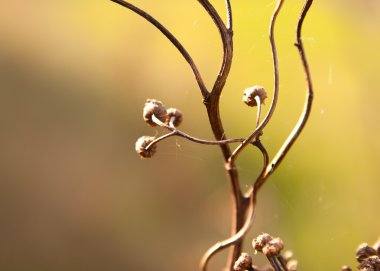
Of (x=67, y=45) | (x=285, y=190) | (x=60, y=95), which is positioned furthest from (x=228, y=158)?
(x=67, y=45)

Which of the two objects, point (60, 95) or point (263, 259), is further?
point (60, 95)

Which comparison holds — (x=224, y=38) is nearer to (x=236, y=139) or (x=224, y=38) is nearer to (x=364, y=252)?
(x=236, y=139)

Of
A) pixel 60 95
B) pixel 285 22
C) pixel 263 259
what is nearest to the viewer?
pixel 285 22

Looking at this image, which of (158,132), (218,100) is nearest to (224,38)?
(218,100)

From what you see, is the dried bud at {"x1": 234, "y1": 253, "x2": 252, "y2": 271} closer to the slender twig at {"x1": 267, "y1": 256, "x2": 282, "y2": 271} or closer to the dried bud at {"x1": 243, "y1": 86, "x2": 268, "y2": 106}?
the slender twig at {"x1": 267, "y1": 256, "x2": 282, "y2": 271}

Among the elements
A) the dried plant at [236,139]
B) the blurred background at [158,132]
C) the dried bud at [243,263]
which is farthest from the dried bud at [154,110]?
the blurred background at [158,132]

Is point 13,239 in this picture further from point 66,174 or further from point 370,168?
point 370,168

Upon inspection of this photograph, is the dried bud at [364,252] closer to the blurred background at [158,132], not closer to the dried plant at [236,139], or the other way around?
the dried plant at [236,139]
